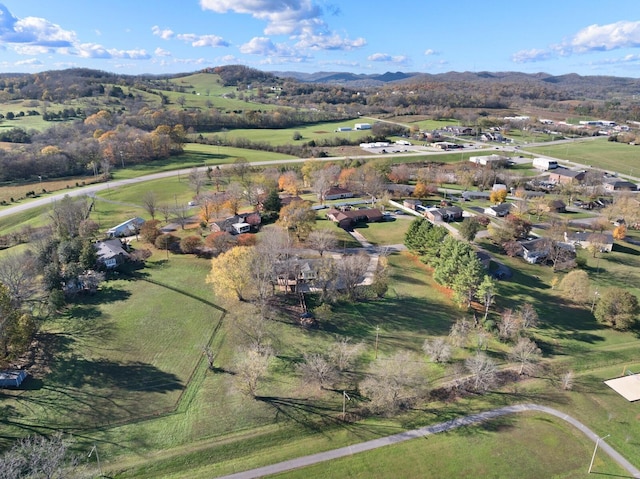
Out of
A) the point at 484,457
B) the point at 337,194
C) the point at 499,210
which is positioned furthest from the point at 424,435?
the point at 337,194

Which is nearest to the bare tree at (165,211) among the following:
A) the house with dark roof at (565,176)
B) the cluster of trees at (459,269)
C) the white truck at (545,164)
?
the cluster of trees at (459,269)

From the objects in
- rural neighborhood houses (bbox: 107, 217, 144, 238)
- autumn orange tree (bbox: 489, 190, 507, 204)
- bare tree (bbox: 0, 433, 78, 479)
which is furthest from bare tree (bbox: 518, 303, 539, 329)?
rural neighborhood houses (bbox: 107, 217, 144, 238)

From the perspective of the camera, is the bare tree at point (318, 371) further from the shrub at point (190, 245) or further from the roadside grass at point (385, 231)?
the roadside grass at point (385, 231)

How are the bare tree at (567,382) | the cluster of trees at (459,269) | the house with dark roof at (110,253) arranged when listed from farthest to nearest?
the house with dark roof at (110,253) → the cluster of trees at (459,269) → the bare tree at (567,382)

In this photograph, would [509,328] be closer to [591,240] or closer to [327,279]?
[327,279]

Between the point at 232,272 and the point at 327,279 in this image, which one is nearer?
the point at 232,272
